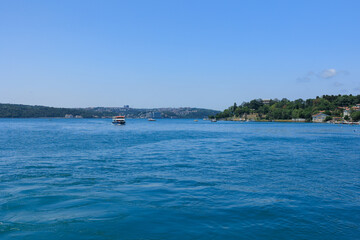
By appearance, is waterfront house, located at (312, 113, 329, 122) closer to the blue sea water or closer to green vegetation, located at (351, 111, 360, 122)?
green vegetation, located at (351, 111, 360, 122)

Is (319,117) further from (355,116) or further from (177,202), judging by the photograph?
(177,202)

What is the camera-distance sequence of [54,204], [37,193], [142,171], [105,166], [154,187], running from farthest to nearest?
[105,166]
[142,171]
[154,187]
[37,193]
[54,204]

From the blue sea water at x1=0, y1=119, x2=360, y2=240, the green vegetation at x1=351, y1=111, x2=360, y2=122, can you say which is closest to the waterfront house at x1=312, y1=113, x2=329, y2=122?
the green vegetation at x1=351, y1=111, x2=360, y2=122

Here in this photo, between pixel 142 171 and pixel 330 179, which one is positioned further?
pixel 142 171

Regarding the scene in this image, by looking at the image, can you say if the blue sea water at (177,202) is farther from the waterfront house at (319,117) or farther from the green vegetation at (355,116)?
the waterfront house at (319,117)

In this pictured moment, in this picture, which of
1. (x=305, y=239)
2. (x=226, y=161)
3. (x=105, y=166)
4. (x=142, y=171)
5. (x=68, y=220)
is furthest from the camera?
(x=226, y=161)

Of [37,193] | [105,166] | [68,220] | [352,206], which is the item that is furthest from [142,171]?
[352,206]

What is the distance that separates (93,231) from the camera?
9828 mm

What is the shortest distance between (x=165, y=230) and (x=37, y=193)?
776cm

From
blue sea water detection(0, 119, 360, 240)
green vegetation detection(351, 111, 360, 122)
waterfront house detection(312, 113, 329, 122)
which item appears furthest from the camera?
waterfront house detection(312, 113, 329, 122)

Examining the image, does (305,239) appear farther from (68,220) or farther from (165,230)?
(68,220)

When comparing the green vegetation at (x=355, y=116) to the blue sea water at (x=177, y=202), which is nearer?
the blue sea water at (x=177, y=202)

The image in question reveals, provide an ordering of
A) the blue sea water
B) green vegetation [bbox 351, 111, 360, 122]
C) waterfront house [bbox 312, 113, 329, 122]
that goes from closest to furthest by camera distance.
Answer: the blue sea water
green vegetation [bbox 351, 111, 360, 122]
waterfront house [bbox 312, 113, 329, 122]

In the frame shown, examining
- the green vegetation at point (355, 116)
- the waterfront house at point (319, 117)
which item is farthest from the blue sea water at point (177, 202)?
the waterfront house at point (319, 117)
